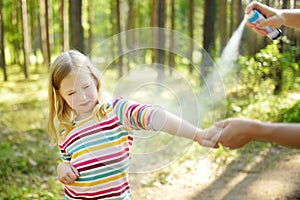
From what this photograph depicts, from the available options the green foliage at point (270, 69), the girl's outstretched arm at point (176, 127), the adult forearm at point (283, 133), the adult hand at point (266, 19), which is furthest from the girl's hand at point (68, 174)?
the green foliage at point (270, 69)

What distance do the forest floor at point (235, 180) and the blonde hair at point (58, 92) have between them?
199 centimetres

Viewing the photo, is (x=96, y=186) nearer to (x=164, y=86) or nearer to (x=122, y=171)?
(x=122, y=171)

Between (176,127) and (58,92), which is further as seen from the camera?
(58,92)

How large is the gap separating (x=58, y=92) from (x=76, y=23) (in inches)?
208

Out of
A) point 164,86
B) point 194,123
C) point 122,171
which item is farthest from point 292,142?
point 122,171

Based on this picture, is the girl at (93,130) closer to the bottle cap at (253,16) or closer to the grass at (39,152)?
the grass at (39,152)

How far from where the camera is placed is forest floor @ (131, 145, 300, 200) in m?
4.16

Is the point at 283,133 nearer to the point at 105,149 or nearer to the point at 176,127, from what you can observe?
the point at 176,127

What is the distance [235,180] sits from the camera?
4570 millimetres

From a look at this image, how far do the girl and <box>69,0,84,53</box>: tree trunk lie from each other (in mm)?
5131

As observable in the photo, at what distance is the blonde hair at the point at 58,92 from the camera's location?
1821 millimetres

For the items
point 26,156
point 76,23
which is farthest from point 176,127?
point 76,23

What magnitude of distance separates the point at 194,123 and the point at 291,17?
2.57 feet

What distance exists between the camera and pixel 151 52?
1.97 m
